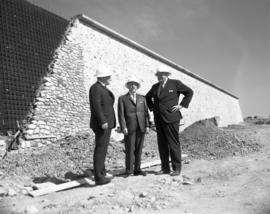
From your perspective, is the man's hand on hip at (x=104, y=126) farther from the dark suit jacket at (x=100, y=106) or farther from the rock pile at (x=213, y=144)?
the rock pile at (x=213, y=144)

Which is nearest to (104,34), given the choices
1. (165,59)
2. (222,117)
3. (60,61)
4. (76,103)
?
(60,61)

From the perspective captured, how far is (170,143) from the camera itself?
12.1 ft

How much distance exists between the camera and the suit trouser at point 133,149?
12.2 ft

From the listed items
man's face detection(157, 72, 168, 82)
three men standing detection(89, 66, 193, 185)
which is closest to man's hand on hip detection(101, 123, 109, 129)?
three men standing detection(89, 66, 193, 185)

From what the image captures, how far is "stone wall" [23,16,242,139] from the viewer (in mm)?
6531

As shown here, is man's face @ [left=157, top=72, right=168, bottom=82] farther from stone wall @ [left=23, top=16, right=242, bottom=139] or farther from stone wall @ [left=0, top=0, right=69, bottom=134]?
stone wall @ [left=0, top=0, right=69, bottom=134]

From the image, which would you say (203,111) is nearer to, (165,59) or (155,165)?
(165,59)

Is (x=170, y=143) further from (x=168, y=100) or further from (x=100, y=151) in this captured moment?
(x=100, y=151)

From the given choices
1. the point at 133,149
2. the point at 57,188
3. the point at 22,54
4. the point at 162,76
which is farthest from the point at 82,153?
the point at 22,54

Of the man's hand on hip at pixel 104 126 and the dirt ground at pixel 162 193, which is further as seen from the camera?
the man's hand on hip at pixel 104 126

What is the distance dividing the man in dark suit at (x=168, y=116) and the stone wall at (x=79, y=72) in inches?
139

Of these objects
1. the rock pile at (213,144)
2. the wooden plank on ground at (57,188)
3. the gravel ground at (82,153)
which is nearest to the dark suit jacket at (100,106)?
the wooden plank on ground at (57,188)

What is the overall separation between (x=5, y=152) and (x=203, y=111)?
15.0m

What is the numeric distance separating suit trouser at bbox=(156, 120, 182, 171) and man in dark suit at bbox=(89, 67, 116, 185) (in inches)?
33.5
